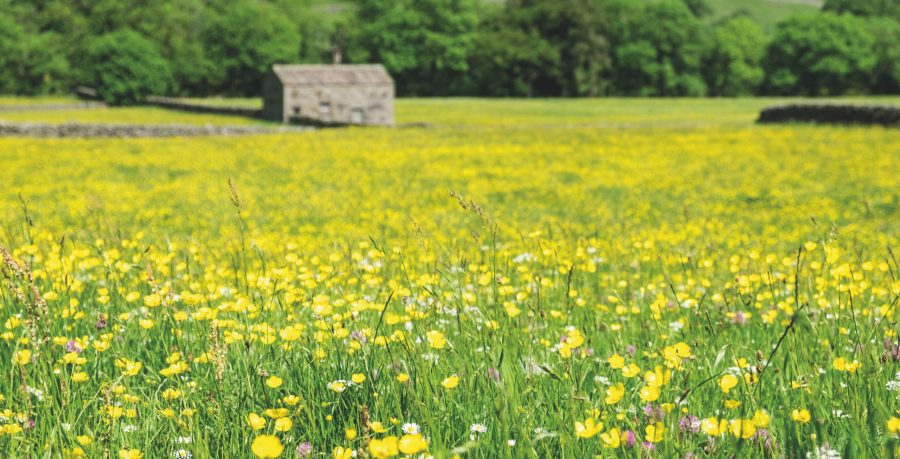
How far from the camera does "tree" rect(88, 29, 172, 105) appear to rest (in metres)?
80.2

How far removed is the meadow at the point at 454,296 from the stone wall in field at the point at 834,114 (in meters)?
5.07

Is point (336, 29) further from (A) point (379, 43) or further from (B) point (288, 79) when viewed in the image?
(B) point (288, 79)

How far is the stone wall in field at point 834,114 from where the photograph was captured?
34.1 metres

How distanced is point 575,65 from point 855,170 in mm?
83206

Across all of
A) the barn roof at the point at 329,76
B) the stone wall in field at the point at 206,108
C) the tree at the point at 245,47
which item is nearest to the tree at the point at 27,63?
the tree at the point at 245,47

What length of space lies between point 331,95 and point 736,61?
77.8 meters

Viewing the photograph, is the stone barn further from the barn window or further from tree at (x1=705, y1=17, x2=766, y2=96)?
tree at (x1=705, y1=17, x2=766, y2=96)

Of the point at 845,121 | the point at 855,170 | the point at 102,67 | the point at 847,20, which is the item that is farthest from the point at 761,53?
the point at 855,170

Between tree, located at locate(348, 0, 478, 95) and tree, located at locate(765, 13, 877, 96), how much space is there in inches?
1835

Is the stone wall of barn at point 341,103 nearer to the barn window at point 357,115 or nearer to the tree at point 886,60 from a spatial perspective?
the barn window at point 357,115

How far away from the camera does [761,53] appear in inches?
4336

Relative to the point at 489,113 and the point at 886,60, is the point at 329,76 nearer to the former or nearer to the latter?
the point at 489,113

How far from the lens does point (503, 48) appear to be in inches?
3925

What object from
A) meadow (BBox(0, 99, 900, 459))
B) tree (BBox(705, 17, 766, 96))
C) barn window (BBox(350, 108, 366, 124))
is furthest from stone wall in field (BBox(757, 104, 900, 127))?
tree (BBox(705, 17, 766, 96))
